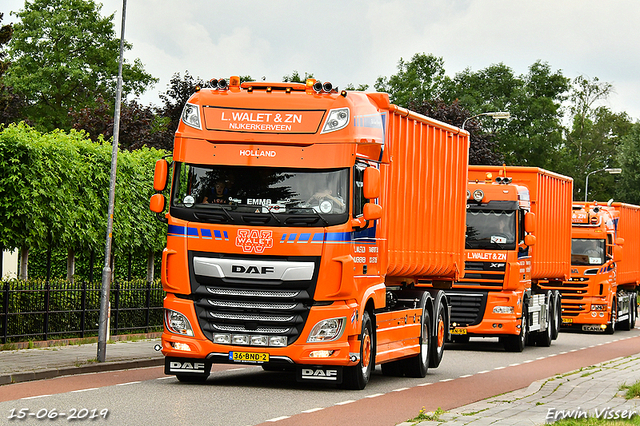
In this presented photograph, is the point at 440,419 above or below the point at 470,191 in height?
below

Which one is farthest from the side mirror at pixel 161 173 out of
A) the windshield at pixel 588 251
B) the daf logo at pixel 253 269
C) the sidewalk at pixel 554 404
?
the windshield at pixel 588 251

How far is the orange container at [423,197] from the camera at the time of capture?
1620 centimetres

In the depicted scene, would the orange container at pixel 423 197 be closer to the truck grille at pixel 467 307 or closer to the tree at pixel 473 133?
the truck grille at pixel 467 307

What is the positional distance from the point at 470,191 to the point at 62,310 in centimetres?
929

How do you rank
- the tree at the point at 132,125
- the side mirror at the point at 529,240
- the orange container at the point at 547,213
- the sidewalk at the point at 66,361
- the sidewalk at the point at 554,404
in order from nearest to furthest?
the sidewalk at the point at 554,404 → the sidewalk at the point at 66,361 → the side mirror at the point at 529,240 → the orange container at the point at 547,213 → the tree at the point at 132,125

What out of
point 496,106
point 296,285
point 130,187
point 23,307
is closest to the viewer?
point 296,285

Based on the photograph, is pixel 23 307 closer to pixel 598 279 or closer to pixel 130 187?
pixel 130 187

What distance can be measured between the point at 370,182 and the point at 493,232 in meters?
10.4

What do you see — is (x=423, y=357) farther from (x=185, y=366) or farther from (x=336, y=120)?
(x=336, y=120)

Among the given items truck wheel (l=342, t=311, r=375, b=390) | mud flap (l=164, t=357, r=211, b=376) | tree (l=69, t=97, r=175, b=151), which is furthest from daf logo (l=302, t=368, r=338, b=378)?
tree (l=69, t=97, r=175, b=151)

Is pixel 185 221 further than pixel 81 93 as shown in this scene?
No

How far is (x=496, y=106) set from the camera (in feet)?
264

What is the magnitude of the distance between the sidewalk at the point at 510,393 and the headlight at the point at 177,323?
2501 mm

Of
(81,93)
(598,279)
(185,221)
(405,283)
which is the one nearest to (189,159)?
(185,221)
